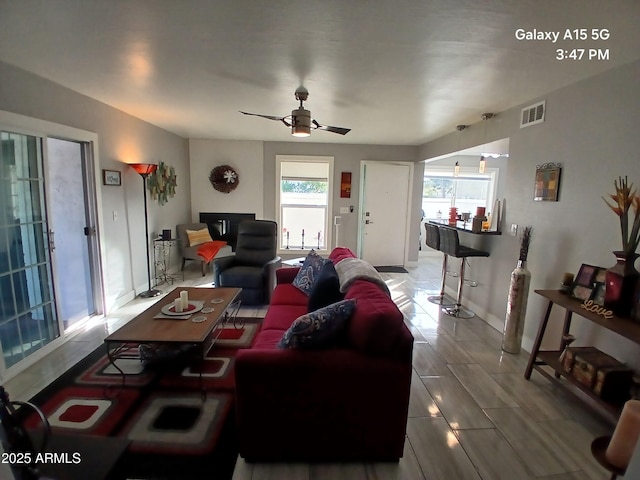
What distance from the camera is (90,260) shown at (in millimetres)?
3674

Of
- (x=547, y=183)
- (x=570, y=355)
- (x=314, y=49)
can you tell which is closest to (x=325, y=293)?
(x=314, y=49)

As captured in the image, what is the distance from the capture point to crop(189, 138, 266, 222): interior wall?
6145mm

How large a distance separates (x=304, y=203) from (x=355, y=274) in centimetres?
420

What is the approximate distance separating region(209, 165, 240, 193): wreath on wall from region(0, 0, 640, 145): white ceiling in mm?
2569

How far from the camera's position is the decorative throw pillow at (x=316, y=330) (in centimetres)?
172

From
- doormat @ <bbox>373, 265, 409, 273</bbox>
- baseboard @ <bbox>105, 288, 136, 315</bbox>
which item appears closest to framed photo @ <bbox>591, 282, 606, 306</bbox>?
doormat @ <bbox>373, 265, 409, 273</bbox>

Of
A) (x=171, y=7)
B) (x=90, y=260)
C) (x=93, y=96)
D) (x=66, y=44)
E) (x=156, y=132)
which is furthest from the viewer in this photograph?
(x=156, y=132)

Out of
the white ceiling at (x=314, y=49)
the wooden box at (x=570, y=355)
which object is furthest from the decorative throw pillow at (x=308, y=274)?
the wooden box at (x=570, y=355)

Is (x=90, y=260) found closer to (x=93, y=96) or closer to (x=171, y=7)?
(x=93, y=96)

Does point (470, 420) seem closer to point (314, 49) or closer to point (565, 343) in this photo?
point (565, 343)

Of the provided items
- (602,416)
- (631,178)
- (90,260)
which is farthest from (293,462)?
(90,260)

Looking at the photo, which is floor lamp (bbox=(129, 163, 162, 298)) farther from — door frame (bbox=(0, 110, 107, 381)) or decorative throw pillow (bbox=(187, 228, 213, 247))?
decorative throw pillow (bbox=(187, 228, 213, 247))

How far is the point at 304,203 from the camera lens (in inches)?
254

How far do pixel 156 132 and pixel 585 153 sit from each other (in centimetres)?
526
